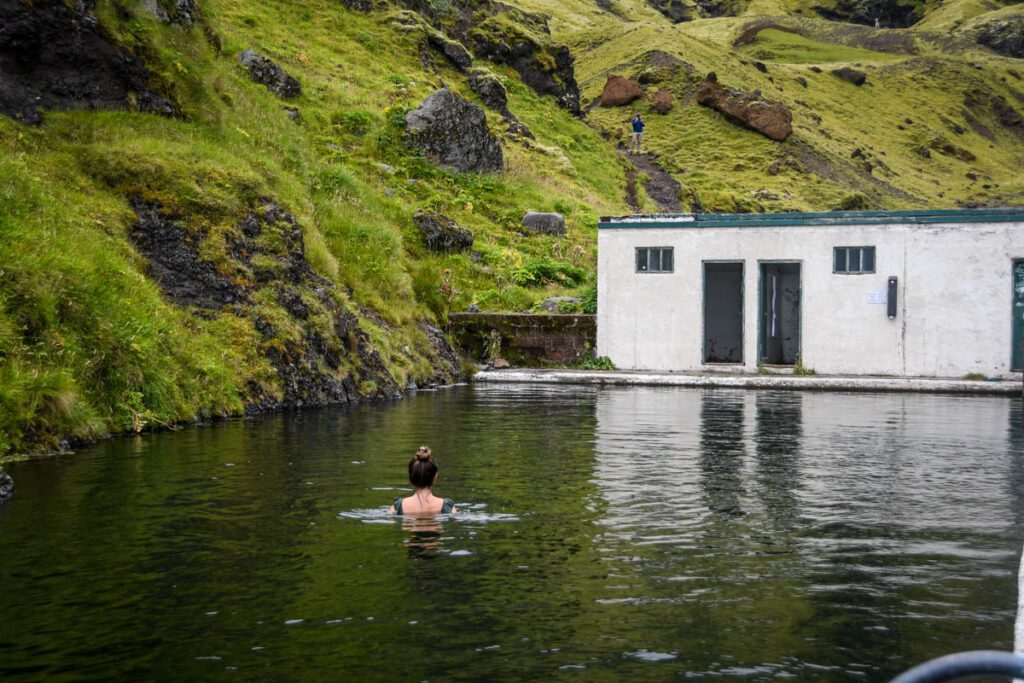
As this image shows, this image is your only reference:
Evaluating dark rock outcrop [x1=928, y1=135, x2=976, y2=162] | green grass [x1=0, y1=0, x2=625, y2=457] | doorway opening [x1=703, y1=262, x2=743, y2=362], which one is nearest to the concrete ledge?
green grass [x1=0, y1=0, x2=625, y2=457]

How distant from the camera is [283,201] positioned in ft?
93.6

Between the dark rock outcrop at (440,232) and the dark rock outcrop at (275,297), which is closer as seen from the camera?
the dark rock outcrop at (275,297)

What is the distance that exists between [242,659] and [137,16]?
27.0 m

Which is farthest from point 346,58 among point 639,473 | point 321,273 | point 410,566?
point 410,566

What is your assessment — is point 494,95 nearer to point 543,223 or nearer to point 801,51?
point 543,223

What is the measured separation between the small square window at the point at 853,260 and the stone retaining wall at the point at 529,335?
7.30m

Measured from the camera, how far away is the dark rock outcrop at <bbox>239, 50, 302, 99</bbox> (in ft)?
148

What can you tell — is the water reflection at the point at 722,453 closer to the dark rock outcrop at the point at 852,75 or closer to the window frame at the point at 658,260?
the window frame at the point at 658,260

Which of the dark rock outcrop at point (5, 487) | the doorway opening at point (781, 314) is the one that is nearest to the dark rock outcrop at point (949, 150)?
the doorway opening at point (781, 314)

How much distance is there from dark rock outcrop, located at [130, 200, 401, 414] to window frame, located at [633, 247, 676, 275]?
34.4 ft

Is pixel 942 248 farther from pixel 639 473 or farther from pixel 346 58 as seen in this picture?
pixel 346 58

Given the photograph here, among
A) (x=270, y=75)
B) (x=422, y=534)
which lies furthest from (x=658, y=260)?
(x=422, y=534)

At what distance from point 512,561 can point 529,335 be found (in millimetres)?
26010

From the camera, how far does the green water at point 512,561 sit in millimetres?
6926
